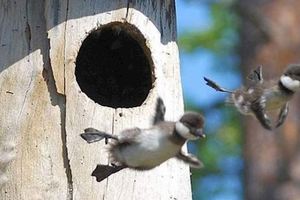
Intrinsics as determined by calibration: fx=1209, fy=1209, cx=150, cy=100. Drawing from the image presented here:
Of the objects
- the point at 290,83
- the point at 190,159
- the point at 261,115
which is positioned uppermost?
the point at 290,83

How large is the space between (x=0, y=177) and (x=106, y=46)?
936 mm

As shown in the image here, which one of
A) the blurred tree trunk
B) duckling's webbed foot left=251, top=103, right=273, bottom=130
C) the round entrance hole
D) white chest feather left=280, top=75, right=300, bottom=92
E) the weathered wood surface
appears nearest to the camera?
duckling's webbed foot left=251, top=103, right=273, bottom=130

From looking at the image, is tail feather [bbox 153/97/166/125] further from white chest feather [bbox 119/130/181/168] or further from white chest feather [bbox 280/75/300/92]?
white chest feather [bbox 280/75/300/92]

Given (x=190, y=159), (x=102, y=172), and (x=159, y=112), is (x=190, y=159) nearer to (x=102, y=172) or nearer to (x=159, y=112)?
(x=159, y=112)

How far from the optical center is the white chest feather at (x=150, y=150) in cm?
420

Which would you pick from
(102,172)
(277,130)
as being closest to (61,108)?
(102,172)

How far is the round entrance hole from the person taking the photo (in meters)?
5.70

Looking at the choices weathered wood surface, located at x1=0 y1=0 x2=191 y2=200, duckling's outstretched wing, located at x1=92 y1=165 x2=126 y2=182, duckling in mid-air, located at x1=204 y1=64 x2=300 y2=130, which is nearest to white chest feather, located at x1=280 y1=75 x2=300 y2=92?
duckling in mid-air, located at x1=204 y1=64 x2=300 y2=130

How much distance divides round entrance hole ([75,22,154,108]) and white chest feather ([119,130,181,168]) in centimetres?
134

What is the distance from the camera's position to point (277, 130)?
381 inches

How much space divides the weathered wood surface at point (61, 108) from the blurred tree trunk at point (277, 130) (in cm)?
398

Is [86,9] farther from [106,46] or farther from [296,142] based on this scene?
[296,142]

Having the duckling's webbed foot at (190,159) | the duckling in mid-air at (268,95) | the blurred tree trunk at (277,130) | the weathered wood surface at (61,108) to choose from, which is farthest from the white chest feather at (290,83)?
the blurred tree trunk at (277,130)

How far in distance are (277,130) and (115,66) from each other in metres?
3.87
